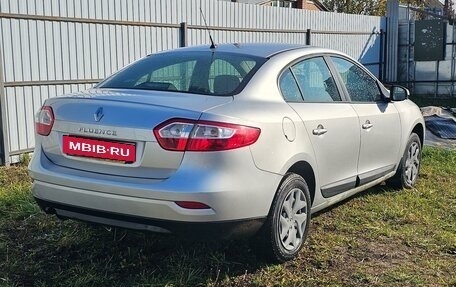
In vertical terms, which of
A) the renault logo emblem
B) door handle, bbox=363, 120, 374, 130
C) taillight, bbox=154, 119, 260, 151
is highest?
the renault logo emblem

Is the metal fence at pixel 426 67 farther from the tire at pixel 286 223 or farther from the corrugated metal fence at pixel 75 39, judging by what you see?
the tire at pixel 286 223

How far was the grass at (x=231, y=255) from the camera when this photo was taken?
3688mm

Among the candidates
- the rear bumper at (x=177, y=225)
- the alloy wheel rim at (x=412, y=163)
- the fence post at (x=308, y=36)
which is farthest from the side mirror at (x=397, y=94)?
the fence post at (x=308, y=36)

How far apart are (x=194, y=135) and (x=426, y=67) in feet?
50.5

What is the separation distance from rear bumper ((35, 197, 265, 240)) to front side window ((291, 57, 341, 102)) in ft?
3.96

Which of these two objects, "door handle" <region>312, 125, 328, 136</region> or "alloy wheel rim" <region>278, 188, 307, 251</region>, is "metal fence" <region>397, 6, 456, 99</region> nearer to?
"door handle" <region>312, 125, 328, 136</region>

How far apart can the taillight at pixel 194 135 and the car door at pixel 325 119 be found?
817 millimetres

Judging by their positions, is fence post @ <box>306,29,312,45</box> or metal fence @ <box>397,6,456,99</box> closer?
fence post @ <box>306,29,312,45</box>

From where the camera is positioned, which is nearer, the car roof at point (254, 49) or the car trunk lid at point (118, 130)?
the car trunk lid at point (118, 130)

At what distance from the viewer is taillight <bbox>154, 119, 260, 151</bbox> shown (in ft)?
10.6

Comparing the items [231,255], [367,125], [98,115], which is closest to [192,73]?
[98,115]

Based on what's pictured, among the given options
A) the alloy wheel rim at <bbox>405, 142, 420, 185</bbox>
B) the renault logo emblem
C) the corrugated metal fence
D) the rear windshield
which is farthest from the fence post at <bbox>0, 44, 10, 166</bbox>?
the alloy wheel rim at <bbox>405, 142, 420, 185</bbox>

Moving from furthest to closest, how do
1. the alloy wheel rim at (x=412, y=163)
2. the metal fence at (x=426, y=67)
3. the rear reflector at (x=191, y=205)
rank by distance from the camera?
the metal fence at (x=426, y=67)
the alloy wheel rim at (x=412, y=163)
the rear reflector at (x=191, y=205)

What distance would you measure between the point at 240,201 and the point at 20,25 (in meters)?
4.94
